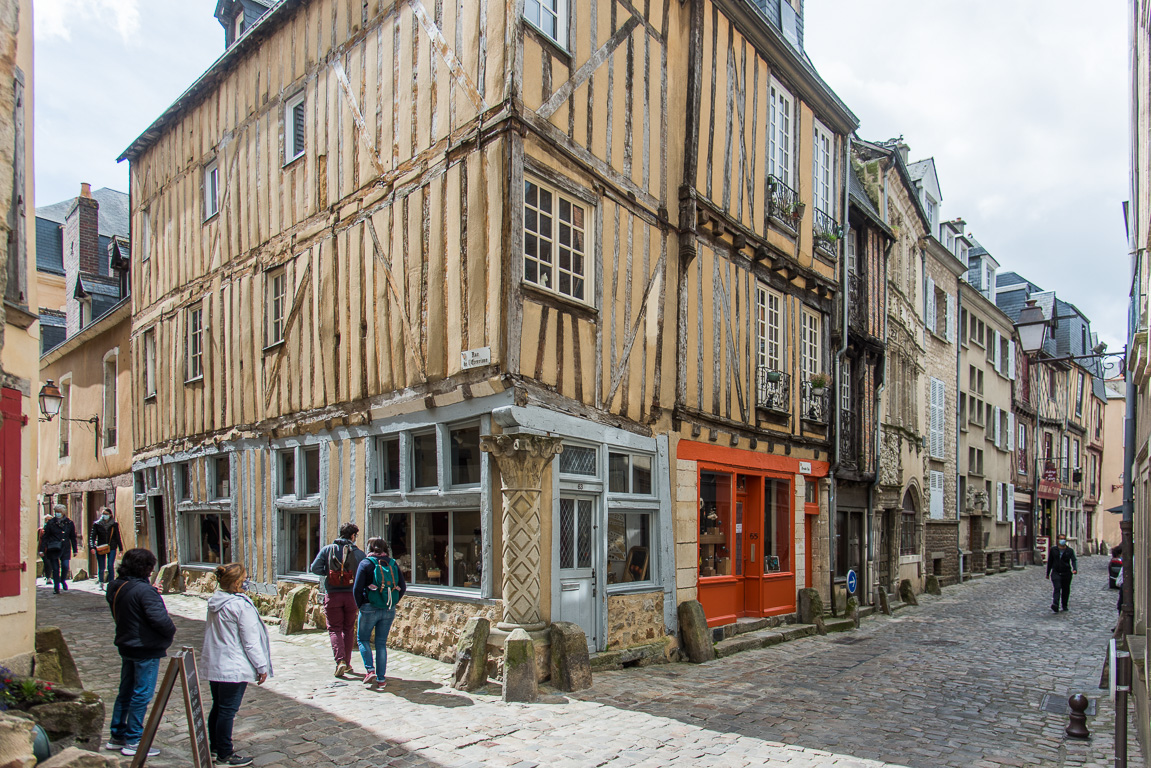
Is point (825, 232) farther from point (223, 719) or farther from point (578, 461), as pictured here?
point (223, 719)

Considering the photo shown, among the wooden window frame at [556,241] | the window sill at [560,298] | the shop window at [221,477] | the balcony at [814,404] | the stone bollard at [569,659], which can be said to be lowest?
the stone bollard at [569,659]

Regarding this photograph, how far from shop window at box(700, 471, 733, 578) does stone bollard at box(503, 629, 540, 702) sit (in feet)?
12.5

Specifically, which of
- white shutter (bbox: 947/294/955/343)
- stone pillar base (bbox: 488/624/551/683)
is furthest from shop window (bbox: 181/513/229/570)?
white shutter (bbox: 947/294/955/343)

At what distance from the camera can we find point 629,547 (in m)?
8.57

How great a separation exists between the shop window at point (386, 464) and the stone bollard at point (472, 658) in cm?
222

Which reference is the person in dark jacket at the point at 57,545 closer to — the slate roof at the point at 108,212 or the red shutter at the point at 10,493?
the red shutter at the point at 10,493

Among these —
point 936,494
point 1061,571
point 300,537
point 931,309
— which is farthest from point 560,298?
point 931,309

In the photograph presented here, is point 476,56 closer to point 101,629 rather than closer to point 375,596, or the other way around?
point 375,596

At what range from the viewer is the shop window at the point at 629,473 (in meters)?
8.36

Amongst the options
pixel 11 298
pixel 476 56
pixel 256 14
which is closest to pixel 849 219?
pixel 476 56

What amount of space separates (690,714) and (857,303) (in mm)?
10243

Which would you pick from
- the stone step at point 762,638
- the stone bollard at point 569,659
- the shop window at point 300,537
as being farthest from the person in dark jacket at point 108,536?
the stone step at point 762,638

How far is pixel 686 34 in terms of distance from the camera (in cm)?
974

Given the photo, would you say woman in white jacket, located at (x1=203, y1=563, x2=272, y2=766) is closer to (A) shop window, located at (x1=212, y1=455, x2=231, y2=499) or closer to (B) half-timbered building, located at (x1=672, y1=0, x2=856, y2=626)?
(B) half-timbered building, located at (x1=672, y1=0, x2=856, y2=626)
